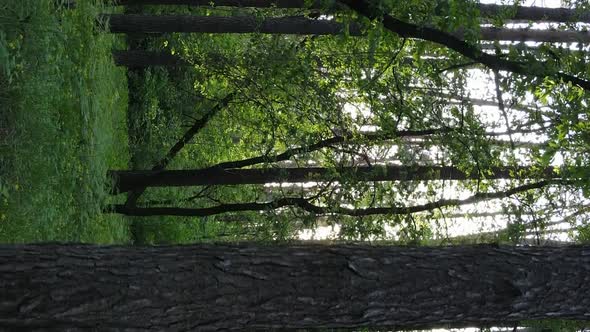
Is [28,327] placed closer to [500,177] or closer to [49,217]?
[49,217]

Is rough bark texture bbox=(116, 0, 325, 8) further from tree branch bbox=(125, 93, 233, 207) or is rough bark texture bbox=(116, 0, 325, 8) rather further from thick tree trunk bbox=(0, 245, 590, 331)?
thick tree trunk bbox=(0, 245, 590, 331)

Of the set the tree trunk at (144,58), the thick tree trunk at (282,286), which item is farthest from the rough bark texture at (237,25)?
the thick tree trunk at (282,286)

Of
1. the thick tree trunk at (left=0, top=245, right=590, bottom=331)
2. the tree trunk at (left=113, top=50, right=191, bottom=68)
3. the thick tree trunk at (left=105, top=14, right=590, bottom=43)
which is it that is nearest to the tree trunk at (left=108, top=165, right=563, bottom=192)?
the thick tree trunk at (left=105, top=14, right=590, bottom=43)

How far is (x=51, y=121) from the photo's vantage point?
26.2 ft

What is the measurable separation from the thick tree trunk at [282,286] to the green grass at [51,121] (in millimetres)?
2326

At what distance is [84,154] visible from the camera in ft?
31.0

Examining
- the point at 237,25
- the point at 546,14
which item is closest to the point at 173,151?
the point at 237,25

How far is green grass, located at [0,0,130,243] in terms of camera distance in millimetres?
7027

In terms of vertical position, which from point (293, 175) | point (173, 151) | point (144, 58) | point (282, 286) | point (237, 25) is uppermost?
point (144, 58)

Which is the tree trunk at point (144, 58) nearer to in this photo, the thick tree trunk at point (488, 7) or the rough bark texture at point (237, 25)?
the thick tree trunk at point (488, 7)

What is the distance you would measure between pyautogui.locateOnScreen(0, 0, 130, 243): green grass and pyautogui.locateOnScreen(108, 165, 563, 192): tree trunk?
35.9 inches

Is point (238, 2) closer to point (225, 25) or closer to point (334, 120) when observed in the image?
point (225, 25)

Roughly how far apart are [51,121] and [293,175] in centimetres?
488

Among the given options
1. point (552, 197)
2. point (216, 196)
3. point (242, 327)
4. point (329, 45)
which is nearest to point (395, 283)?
point (242, 327)
